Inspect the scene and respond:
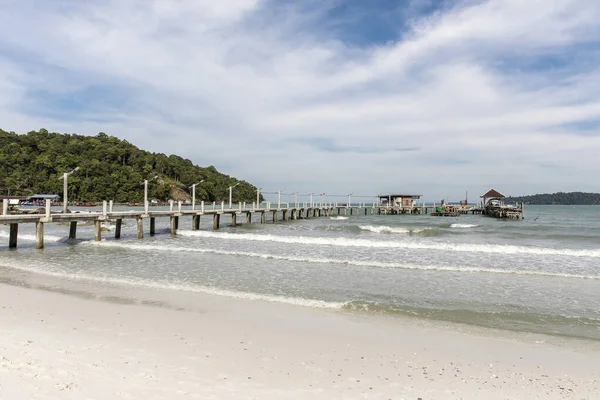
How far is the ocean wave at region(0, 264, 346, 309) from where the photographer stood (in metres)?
9.80

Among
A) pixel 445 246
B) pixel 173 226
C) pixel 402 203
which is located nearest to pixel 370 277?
pixel 445 246

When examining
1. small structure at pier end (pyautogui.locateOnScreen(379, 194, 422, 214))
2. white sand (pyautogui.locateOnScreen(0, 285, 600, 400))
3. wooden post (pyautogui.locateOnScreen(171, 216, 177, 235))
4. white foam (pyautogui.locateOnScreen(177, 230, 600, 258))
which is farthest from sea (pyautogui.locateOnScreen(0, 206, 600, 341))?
small structure at pier end (pyautogui.locateOnScreen(379, 194, 422, 214))

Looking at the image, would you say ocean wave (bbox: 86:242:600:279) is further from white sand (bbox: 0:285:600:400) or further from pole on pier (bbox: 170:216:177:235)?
pole on pier (bbox: 170:216:177:235)

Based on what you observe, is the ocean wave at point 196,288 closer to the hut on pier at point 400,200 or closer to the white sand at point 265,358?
the white sand at point 265,358

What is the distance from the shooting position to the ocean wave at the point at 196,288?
9805 mm

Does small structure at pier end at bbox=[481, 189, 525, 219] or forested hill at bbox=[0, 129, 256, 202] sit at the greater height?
forested hill at bbox=[0, 129, 256, 202]

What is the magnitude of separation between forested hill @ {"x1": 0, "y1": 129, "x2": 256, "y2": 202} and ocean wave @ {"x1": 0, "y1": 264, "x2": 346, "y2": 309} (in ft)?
314

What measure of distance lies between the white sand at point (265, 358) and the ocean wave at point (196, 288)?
3.77 ft

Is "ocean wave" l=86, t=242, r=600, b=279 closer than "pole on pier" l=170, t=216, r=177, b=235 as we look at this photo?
Yes

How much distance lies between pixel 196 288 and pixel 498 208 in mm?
62001

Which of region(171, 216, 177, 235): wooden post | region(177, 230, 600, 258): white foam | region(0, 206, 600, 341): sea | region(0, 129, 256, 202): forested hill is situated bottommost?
region(0, 206, 600, 341): sea

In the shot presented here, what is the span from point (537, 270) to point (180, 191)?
140 m

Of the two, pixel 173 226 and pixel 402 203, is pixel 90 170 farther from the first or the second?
pixel 173 226

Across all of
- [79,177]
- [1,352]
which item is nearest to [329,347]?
[1,352]
